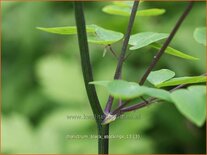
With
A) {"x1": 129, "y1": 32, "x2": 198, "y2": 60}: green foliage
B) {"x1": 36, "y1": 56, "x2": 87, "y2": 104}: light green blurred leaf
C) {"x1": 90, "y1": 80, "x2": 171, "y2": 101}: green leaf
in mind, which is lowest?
{"x1": 36, "y1": 56, "x2": 87, "y2": 104}: light green blurred leaf

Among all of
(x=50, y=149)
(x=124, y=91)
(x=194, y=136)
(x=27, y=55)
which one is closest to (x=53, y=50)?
(x=27, y=55)

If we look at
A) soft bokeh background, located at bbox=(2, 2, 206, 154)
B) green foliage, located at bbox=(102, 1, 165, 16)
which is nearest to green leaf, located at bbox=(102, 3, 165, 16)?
green foliage, located at bbox=(102, 1, 165, 16)

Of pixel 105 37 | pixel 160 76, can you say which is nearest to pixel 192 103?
pixel 160 76

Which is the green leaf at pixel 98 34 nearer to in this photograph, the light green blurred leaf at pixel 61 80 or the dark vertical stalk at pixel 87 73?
the dark vertical stalk at pixel 87 73

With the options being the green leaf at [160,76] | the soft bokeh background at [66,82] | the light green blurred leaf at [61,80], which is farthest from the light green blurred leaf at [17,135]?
the green leaf at [160,76]

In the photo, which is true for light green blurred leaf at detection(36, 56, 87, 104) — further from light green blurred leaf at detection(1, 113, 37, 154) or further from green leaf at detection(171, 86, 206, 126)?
green leaf at detection(171, 86, 206, 126)

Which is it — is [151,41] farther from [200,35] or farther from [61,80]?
[61,80]
